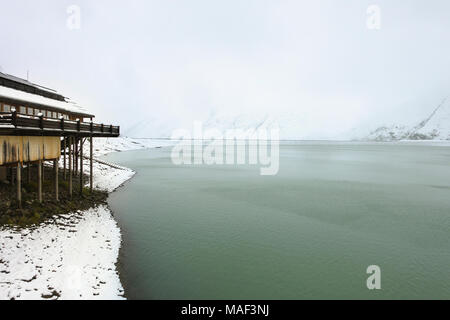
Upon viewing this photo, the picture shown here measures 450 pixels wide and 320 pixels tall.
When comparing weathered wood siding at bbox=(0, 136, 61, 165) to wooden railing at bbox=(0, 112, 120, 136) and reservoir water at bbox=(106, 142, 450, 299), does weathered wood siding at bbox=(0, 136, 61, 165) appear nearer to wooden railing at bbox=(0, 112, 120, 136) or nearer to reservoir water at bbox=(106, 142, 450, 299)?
wooden railing at bbox=(0, 112, 120, 136)

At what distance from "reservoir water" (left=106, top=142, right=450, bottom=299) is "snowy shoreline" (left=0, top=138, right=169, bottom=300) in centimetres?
106

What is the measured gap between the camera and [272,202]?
3020 cm

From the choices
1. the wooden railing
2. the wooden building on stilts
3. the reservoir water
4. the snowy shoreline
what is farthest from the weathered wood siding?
the reservoir water

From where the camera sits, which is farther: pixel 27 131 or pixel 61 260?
pixel 27 131

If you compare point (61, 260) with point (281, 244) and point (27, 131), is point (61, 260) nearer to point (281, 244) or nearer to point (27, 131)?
point (27, 131)

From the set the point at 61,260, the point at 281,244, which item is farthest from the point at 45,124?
the point at 281,244

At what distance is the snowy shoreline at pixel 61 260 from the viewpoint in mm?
11477

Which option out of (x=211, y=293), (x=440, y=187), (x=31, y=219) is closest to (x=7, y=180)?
(x=31, y=219)

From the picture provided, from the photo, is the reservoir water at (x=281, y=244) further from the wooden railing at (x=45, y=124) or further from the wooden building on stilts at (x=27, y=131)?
the wooden railing at (x=45, y=124)

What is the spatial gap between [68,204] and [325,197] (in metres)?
27.6

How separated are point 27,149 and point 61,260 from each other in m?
9.91

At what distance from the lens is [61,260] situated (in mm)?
14008

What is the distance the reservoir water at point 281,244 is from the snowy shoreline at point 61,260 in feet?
3.47
